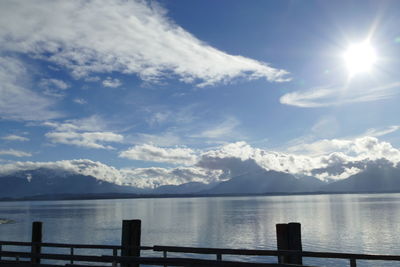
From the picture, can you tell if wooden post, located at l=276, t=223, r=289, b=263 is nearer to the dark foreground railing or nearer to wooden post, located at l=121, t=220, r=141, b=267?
the dark foreground railing

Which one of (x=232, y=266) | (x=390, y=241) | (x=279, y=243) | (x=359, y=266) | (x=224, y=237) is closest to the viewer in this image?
(x=232, y=266)

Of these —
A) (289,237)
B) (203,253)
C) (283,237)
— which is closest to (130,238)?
(203,253)

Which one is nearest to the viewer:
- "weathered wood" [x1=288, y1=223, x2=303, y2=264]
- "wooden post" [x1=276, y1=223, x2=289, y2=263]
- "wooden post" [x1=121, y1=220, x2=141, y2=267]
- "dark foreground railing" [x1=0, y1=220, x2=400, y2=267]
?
"dark foreground railing" [x1=0, y1=220, x2=400, y2=267]

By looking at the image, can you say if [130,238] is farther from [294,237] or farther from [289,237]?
[294,237]

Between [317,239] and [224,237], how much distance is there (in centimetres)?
1581

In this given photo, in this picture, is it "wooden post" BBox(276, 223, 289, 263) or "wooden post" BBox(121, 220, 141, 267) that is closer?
"wooden post" BBox(276, 223, 289, 263)

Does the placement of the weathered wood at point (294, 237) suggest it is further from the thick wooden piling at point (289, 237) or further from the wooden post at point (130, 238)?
the wooden post at point (130, 238)

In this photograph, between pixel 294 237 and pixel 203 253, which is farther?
pixel 203 253

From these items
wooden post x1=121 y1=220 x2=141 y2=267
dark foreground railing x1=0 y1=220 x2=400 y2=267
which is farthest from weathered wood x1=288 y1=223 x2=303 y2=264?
wooden post x1=121 y1=220 x2=141 y2=267

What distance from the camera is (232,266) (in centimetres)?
960

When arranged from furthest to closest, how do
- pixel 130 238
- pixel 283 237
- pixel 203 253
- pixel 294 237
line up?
pixel 130 238
pixel 203 253
pixel 283 237
pixel 294 237

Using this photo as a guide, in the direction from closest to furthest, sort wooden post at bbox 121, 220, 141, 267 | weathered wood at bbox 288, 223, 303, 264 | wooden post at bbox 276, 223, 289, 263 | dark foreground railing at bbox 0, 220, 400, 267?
dark foreground railing at bbox 0, 220, 400, 267, weathered wood at bbox 288, 223, 303, 264, wooden post at bbox 276, 223, 289, 263, wooden post at bbox 121, 220, 141, 267

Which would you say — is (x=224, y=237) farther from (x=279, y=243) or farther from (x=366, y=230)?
(x=279, y=243)

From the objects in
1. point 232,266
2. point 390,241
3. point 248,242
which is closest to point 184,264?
point 232,266
